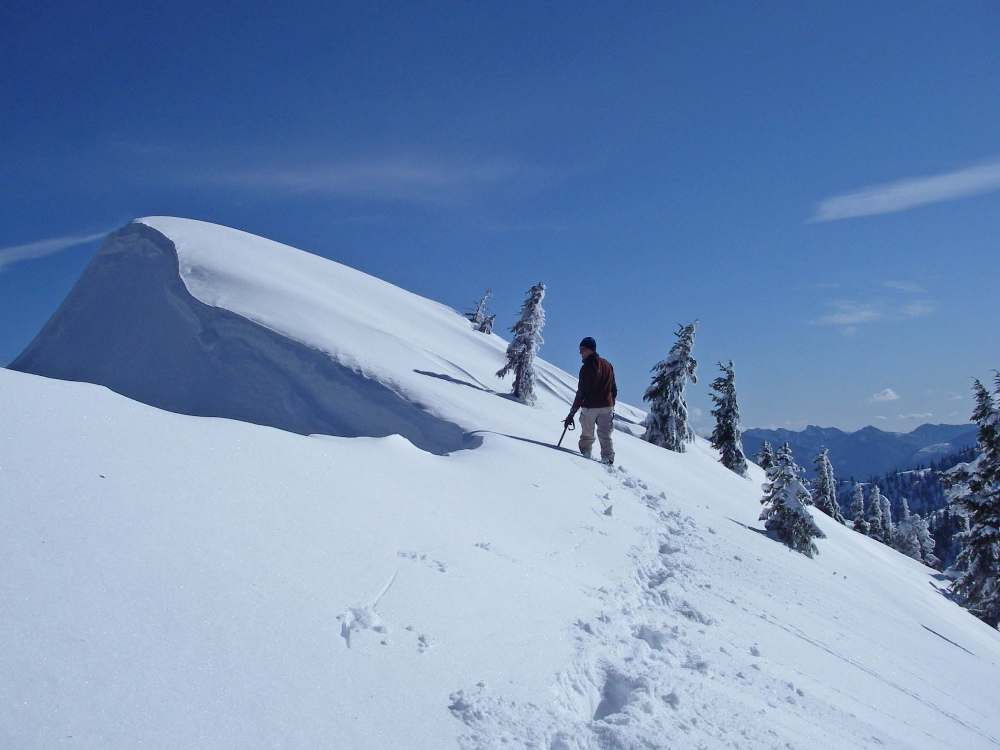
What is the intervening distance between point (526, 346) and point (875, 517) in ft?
218

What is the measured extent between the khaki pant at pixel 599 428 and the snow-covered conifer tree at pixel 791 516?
4625mm

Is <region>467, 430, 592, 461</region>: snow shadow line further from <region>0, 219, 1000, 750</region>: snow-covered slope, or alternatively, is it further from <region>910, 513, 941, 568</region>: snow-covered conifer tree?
<region>910, 513, 941, 568</region>: snow-covered conifer tree

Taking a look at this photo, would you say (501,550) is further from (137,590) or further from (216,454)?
(137,590)

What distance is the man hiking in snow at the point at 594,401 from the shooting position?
12227mm

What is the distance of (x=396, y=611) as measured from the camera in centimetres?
405

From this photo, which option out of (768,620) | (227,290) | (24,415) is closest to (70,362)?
(227,290)

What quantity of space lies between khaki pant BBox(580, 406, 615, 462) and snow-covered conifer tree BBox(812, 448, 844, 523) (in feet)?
154

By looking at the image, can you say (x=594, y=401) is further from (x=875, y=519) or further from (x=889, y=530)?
(x=889, y=530)

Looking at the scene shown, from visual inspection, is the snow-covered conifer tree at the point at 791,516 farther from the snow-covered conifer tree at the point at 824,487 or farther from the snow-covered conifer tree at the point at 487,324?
the snow-covered conifer tree at the point at 824,487

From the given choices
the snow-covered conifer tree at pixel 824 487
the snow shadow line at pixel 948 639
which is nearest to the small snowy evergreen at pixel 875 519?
the snow-covered conifer tree at pixel 824 487

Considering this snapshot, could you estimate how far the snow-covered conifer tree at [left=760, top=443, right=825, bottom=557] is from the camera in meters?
13.3

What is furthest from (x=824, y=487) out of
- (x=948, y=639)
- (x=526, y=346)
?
(x=948, y=639)

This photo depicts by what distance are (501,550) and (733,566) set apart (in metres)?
4.46

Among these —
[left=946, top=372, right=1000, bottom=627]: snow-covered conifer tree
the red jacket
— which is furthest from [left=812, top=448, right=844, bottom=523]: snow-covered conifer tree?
the red jacket
